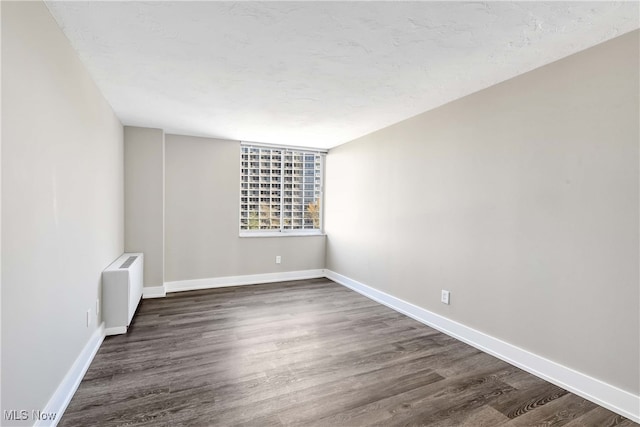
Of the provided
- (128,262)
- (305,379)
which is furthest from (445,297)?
(128,262)

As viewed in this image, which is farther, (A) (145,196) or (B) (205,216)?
(B) (205,216)

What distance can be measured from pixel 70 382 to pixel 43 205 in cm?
117

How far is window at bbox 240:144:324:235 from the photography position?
5.04m

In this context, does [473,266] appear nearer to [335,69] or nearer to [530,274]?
[530,274]

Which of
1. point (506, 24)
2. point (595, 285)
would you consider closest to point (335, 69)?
point (506, 24)

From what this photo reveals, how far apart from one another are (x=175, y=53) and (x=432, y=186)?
2.60 m

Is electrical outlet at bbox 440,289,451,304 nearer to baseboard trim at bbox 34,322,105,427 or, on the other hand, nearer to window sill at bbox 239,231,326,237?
window sill at bbox 239,231,326,237

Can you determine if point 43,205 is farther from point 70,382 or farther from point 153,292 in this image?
point 153,292

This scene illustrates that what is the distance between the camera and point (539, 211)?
7.77 feet

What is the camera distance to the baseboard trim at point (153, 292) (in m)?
4.17

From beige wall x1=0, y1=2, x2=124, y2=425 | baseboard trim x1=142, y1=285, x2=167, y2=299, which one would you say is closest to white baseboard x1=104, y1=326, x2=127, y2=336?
beige wall x1=0, y1=2, x2=124, y2=425

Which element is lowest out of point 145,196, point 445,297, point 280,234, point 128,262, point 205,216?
point 445,297

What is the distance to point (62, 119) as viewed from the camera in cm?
187

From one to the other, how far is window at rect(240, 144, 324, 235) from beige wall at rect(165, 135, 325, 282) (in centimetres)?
21
